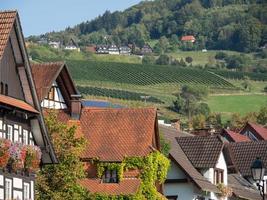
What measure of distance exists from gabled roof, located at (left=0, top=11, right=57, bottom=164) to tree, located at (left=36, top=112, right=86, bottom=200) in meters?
4.10

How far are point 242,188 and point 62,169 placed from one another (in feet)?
96.7

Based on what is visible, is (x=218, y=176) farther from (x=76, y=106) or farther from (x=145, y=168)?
(x=76, y=106)

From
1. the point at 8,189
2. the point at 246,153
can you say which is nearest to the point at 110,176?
the point at 8,189

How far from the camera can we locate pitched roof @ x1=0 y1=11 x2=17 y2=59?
4419 centimetres

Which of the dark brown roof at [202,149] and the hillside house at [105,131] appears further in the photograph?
the dark brown roof at [202,149]

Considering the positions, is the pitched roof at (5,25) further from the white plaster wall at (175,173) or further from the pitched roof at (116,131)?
the white plaster wall at (175,173)

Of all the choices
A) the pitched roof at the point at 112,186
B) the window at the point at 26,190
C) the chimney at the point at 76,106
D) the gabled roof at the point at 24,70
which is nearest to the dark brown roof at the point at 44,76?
the chimney at the point at 76,106

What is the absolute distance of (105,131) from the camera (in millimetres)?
61375

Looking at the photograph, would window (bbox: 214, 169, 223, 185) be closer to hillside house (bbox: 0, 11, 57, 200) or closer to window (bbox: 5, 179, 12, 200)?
hillside house (bbox: 0, 11, 57, 200)

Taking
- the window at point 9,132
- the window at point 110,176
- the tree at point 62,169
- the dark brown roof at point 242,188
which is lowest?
the dark brown roof at point 242,188

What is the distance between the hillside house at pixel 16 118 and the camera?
4412 centimetres

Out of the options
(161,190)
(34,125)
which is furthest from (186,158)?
(34,125)

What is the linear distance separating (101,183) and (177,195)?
32.2ft

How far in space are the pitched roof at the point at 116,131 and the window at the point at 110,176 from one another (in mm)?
711
